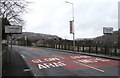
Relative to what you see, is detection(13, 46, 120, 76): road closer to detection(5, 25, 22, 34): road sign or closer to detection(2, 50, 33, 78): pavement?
detection(2, 50, 33, 78): pavement

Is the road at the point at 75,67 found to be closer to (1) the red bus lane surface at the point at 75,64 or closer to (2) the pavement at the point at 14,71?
(1) the red bus lane surface at the point at 75,64

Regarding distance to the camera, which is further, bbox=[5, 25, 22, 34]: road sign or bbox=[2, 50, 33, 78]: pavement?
bbox=[5, 25, 22, 34]: road sign

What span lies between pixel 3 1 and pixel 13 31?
2.49 metres

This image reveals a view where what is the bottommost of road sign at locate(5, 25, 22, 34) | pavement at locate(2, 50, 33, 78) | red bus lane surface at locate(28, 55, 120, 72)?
red bus lane surface at locate(28, 55, 120, 72)

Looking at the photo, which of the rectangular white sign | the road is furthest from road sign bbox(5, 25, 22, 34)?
the road

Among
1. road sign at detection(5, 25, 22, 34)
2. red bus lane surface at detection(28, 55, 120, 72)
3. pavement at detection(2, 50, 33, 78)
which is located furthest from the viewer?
red bus lane surface at detection(28, 55, 120, 72)

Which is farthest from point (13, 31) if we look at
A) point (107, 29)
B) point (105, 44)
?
point (105, 44)

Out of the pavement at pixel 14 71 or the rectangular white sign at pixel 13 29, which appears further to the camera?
the rectangular white sign at pixel 13 29

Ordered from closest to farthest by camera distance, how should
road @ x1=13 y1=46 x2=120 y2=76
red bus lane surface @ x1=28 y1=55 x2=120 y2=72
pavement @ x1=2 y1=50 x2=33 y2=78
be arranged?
1. pavement @ x1=2 y1=50 x2=33 y2=78
2. road @ x1=13 y1=46 x2=120 y2=76
3. red bus lane surface @ x1=28 y1=55 x2=120 y2=72

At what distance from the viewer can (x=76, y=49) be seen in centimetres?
3138

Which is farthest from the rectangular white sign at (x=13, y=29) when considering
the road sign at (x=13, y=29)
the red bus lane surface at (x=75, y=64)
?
the red bus lane surface at (x=75, y=64)

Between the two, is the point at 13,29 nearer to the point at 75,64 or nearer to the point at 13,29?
the point at 13,29

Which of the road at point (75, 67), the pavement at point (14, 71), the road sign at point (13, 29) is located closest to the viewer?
the pavement at point (14, 71)

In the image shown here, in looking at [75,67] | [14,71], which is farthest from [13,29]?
[75,67]
